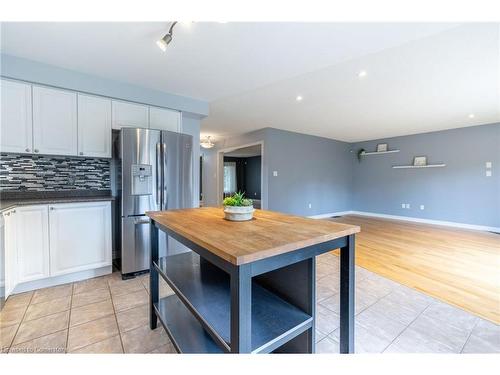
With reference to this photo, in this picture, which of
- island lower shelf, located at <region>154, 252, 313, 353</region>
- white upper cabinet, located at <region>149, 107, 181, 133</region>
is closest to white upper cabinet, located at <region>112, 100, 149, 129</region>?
white upper cabinet, located at <region>149, 107, 181, 133</region>

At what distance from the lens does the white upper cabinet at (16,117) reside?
2.20m

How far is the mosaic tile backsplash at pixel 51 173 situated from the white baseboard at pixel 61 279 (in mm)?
1036

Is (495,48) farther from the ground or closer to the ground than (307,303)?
farther from the ground

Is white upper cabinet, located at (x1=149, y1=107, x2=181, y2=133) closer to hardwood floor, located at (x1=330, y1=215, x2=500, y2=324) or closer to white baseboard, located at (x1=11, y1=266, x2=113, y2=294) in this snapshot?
white baseboard, located at (x1=11, y1=266, x2=113, y2=294)

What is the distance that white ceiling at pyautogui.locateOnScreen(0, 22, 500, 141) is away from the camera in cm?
186

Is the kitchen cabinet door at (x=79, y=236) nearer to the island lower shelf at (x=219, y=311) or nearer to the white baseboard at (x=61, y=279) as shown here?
the white baseboard at (x=61, y=279)

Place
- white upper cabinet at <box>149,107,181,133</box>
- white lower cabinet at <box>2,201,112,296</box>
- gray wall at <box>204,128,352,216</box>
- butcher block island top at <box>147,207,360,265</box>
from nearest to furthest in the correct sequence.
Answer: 1. butcher block island top at <box>147,207,360,265</box>
2. white lower cabinet at <box>2,201,112,296</box>
3. white upper cabinet at <box>149,107,181,133</box>
4. gray wall at <box>204,128,352,216</box>

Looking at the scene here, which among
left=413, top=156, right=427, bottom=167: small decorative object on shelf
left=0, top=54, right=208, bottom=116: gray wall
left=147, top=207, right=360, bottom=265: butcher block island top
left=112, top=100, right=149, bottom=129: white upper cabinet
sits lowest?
left=147, top=207, right=360, bottom=265: butcher block island top

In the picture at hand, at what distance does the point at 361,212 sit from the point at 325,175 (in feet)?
6.14

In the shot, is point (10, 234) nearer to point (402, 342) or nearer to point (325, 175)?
point (402, 342)

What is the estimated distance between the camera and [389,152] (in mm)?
6398

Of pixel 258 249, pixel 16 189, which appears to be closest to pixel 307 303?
pixel 258 249

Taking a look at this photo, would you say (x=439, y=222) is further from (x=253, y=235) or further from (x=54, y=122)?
(x=54, y=122)
